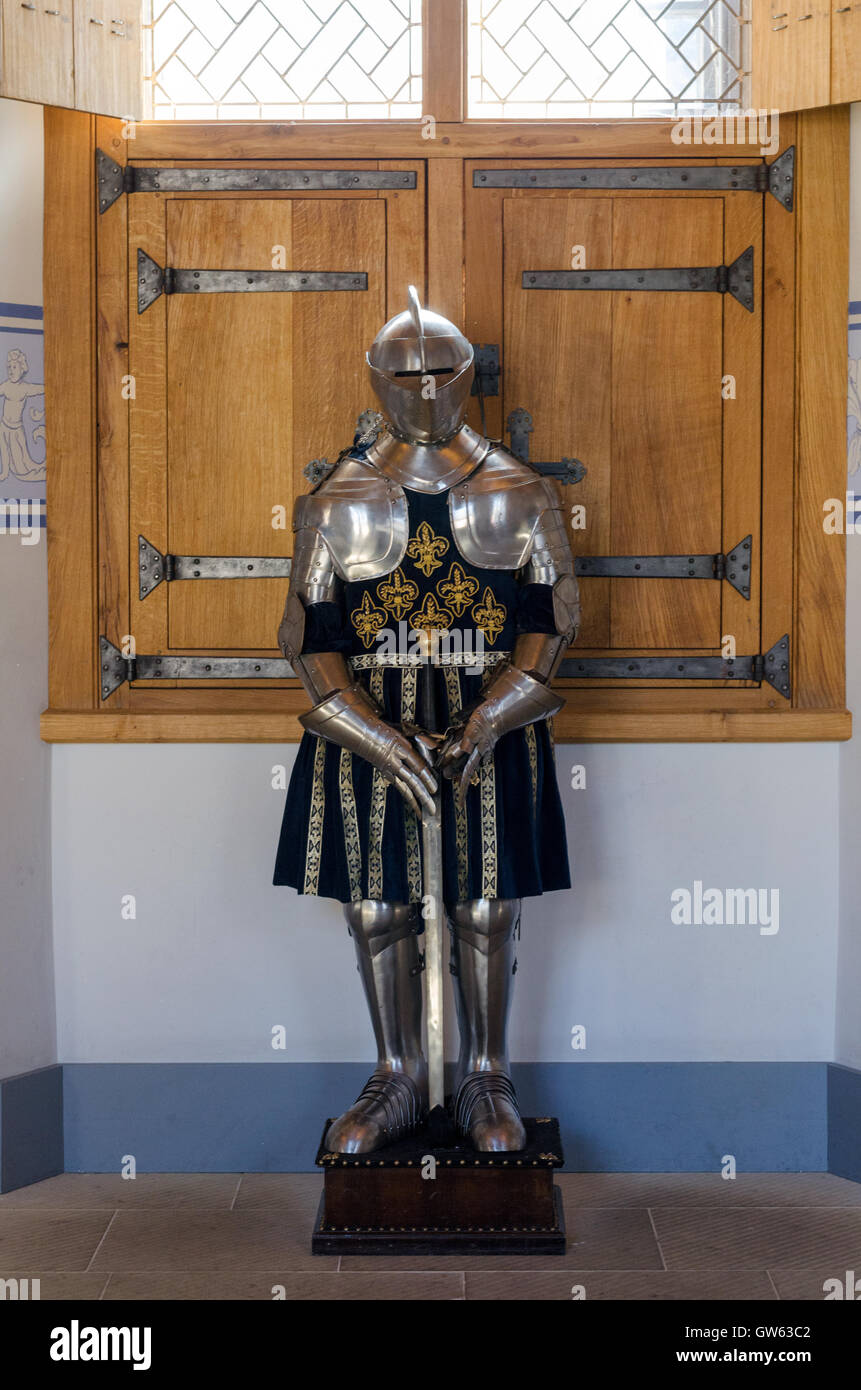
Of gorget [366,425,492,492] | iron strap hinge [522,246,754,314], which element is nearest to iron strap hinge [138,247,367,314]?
iron strap hinge [522,246,754,314]

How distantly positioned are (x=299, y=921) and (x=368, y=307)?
1.31 m

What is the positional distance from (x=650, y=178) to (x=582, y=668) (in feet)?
3.42

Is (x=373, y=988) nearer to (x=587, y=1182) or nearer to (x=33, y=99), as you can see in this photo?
(x=587, y=1182)

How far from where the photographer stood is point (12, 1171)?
2803 millimetres

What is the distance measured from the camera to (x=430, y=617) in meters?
2.59

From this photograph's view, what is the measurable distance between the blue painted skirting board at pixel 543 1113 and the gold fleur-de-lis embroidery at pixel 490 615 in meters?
0.97

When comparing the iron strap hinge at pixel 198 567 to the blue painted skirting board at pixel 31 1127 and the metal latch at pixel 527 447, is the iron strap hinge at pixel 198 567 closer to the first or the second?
the metal latch at pixel 527 447

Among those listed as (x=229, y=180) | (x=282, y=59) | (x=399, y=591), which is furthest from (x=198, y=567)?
(x=282, y=59)

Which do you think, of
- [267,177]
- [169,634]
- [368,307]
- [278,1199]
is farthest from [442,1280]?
[267,177]

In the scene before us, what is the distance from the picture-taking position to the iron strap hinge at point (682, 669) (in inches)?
116

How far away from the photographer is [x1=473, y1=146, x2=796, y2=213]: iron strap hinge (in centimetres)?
290

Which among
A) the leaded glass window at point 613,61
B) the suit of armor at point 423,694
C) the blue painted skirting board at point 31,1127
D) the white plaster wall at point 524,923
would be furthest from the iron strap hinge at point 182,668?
the leaded glass window at point 613,61

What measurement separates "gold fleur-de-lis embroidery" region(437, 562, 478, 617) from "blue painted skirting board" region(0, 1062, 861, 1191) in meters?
1.03

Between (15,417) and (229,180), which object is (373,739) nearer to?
(15,417)
